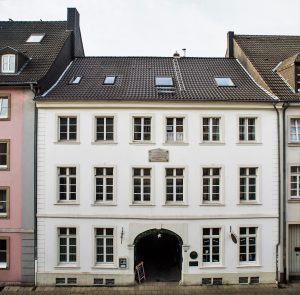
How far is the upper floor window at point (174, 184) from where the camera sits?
2000cm

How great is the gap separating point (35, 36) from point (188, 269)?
17.5 m

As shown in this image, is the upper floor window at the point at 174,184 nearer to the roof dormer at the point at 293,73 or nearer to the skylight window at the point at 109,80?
the skylight window at the point at 109,80

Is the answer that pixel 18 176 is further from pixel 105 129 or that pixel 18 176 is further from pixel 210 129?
pixel 210 129

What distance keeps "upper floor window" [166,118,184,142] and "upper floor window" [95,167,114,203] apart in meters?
3.46

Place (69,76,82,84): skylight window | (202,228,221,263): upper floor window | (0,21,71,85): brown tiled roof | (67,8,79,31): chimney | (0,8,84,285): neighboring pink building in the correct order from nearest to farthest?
1. (0,8,84,285): neighboring pink building
2. (202,228,221,263): upper floor window
3. (0,21,71,85): brown tiled roof
4. (69,76,82,84): skylight window
5. (67,8,79,31): chimney

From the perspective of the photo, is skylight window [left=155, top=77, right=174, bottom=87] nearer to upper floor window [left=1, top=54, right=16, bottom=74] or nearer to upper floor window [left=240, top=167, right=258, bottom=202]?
upper floor window [left=240, top=167, right=258, bottom=202]

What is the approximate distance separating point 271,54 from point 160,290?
52.9ft

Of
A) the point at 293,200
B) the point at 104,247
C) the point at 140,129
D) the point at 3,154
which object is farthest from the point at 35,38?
the point at 293,200

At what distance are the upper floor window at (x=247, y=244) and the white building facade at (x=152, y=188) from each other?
0.05 metres

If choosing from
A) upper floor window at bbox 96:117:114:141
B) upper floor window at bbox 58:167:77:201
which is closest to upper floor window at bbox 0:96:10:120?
upper floor window at bbox 58:167:77:201

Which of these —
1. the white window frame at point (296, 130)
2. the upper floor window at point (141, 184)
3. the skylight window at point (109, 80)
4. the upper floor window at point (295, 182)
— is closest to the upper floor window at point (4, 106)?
the skylight window at point (109, 80)

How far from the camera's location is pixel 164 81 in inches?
872

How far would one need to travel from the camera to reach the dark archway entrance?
20.2 meters

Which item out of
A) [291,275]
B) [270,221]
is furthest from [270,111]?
[291,275]
